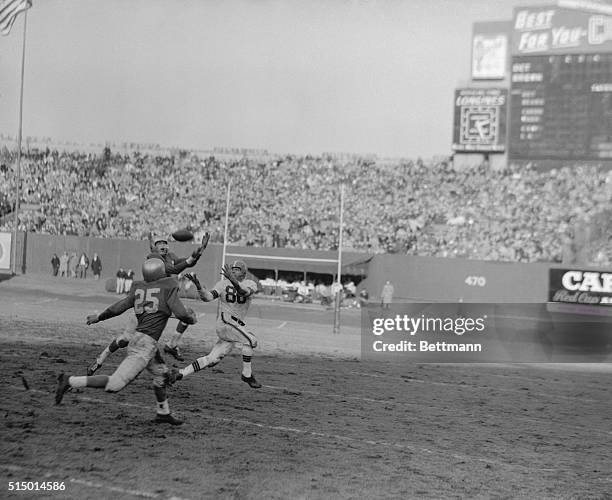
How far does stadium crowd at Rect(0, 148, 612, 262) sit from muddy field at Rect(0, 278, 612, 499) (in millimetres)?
22284

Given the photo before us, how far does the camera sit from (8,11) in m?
28.1

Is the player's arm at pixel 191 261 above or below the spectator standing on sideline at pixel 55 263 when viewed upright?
above

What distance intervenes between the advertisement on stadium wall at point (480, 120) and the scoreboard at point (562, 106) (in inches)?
41.5

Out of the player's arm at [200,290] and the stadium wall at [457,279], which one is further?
the stadium wall at [457,279]

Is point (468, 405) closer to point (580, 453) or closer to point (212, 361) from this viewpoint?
point (580, 453)

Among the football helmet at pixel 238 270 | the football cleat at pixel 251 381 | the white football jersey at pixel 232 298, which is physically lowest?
the football cleat at pixel 251 381

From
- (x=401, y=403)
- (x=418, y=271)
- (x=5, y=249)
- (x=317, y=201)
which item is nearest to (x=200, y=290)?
(x=401, y=403)

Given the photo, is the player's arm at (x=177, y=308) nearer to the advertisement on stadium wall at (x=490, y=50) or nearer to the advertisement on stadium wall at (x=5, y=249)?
the advertisement on stadium wall at (x=5, y=249)

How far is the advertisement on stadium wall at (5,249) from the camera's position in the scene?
34781 millimetres

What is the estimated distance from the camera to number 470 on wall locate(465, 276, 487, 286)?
119ft

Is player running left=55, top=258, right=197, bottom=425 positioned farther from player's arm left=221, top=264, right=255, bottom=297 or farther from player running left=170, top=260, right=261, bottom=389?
player running left=170, top=260, right=261, bottom=389

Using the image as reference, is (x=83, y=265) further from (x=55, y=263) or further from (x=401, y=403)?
(x=401, y=403)

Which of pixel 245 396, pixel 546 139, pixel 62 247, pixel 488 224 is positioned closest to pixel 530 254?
pixel 488 224

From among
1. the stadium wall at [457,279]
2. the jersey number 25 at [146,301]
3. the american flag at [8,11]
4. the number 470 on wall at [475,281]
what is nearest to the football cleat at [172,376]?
the jersey number 25 at [146,301]
